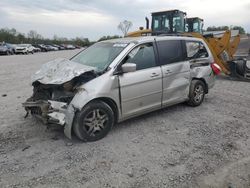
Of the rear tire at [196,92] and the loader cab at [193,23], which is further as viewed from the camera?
the loader cab at [193,23]

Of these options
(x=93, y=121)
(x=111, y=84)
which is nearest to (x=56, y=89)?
(x=93, y=121)

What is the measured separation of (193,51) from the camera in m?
5.59

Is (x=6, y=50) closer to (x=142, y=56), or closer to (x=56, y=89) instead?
(x=56, y=89)

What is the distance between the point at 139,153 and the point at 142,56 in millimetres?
1919

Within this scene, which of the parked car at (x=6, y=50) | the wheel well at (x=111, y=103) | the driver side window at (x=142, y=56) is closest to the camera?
the wheel well at (x=111, y=103)

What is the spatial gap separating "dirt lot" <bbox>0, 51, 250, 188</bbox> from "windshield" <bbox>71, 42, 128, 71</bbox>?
128 centimetres

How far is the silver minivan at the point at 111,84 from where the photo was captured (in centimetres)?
385

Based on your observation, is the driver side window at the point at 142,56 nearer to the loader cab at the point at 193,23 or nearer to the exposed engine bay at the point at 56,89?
the exposed engine bay at the point at 56,89

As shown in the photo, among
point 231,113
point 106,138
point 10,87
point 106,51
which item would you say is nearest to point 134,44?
point 106,51

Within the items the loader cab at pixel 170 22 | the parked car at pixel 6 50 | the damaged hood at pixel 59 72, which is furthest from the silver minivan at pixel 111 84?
the parked car at pixel 6 50

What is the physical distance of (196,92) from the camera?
5.71 m

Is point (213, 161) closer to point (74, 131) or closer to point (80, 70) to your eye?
point (74, 131)

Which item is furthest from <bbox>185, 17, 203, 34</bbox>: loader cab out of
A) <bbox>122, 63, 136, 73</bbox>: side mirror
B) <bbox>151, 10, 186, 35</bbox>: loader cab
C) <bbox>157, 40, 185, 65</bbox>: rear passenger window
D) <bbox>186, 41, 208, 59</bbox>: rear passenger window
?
<bbox>122, 63, 136, 73</bbox>: side mirror

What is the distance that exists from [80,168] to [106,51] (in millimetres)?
2412
